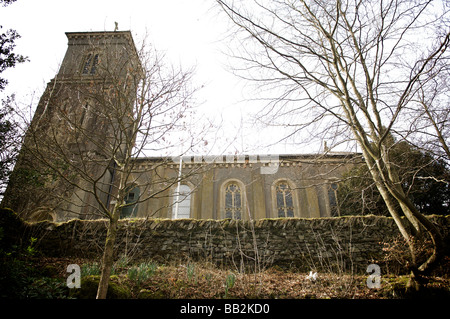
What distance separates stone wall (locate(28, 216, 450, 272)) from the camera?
8195 mm

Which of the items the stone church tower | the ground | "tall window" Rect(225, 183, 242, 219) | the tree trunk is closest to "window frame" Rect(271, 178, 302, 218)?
"tall window" Rect(225, 183, 242, 219)

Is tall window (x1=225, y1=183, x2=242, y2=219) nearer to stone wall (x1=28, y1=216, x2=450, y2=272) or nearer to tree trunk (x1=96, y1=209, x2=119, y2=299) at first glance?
stone wall (x1=28, y1=216, x2=450, y2=272)

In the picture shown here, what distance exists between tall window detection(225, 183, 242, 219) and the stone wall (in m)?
7.79

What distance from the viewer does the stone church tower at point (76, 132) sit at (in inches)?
188

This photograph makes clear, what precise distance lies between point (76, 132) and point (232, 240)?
607 centimetres

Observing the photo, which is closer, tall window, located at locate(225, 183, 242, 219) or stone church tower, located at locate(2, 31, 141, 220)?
stone church tower, located at locate(2, 31, 141, 220)

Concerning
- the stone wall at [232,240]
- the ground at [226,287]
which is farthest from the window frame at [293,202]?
the ground at [226,287]

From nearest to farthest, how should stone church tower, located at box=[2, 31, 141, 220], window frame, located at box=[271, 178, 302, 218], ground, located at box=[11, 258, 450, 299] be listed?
stone church tower, located at box=[2, 31, 141, 220] < ground, located at box=[11, 258, 450, 299] < window frame, located at box=[271, 178, 302, 218]

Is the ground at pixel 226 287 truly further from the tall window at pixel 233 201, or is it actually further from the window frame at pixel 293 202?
the tall window at pixel 233 201

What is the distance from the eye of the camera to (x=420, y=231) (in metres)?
5.23

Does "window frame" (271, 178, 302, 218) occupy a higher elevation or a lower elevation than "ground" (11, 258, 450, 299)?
higher

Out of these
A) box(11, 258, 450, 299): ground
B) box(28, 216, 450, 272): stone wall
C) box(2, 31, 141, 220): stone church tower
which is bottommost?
box(11, 258, 450, 299): ground

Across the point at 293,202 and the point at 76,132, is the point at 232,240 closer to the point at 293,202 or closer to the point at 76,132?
the point at 76,132

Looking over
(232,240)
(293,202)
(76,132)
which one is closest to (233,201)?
(293,202)
